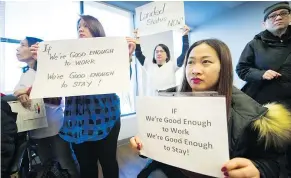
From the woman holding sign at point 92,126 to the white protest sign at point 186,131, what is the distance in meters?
0.39

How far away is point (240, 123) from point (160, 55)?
116 centimetres

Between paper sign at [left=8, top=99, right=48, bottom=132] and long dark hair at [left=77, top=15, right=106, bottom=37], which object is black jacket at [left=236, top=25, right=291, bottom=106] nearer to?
long dark hair at [left=77, top=15, right=106, bottom=37]

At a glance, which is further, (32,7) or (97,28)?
(32,7)

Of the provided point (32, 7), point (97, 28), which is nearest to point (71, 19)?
point (32, 7)

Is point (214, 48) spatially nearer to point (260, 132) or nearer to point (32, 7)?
point (260, 132)

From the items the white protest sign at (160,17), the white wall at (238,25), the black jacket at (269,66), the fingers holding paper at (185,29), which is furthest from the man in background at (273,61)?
the white wall at (238,25)

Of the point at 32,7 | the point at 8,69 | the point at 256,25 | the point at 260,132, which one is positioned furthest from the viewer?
the point at 256,25

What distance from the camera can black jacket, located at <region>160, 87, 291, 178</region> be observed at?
613 millimetres

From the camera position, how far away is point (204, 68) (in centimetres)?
71

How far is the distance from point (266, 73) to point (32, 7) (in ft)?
7.78

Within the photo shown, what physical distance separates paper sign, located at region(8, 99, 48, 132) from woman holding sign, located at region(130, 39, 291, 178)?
0.75 metres

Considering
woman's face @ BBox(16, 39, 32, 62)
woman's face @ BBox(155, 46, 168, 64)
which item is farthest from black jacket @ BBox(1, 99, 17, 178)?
woman's face @ BBox(155, 46, 168, 64)

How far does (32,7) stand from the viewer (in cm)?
220

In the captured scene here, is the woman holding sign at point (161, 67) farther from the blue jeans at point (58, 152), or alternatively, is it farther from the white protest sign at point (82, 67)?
the blue jeans at point (58, 152)
